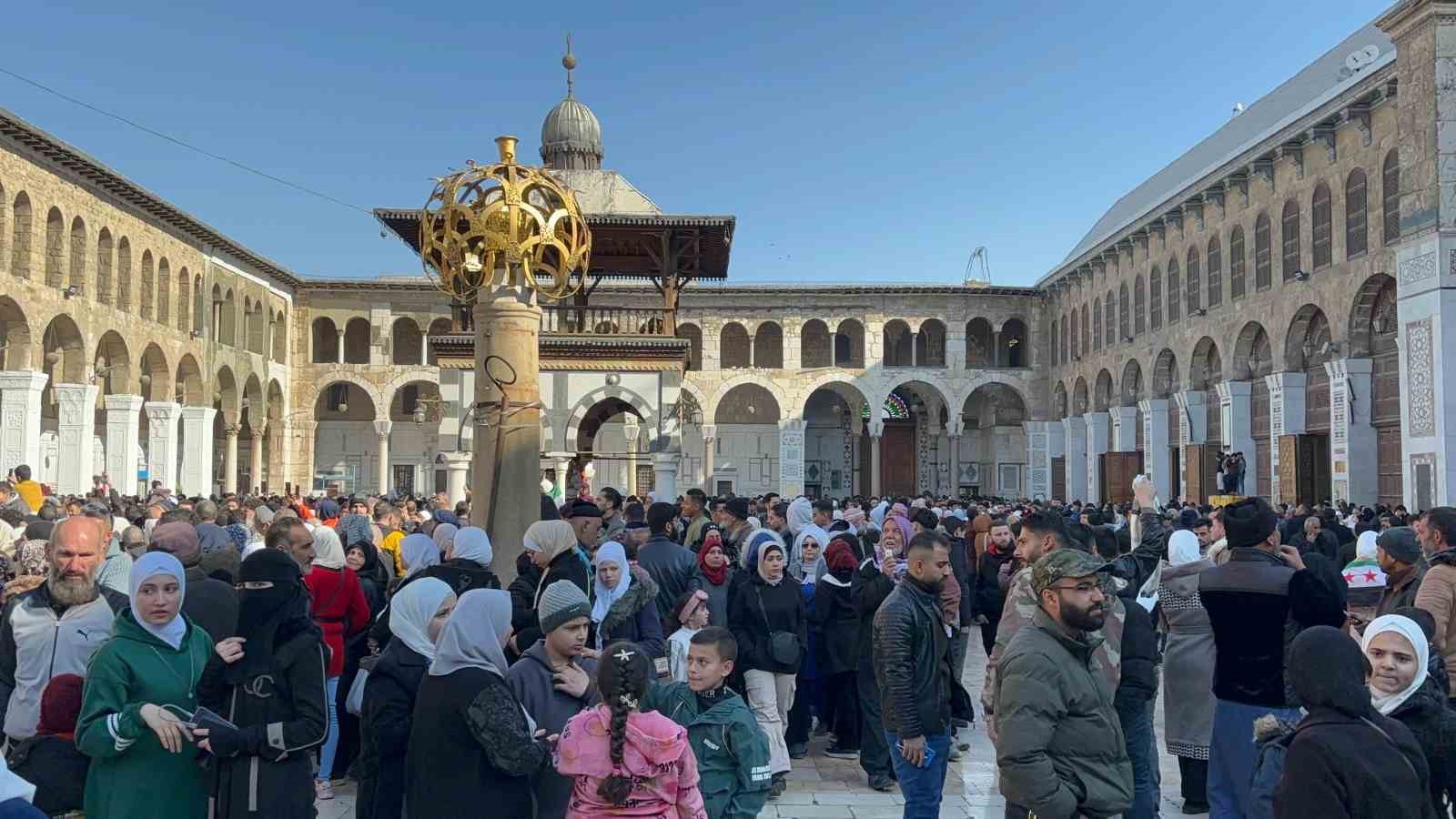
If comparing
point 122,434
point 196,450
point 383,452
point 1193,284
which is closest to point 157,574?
point 122,434

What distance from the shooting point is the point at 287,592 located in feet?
12.2

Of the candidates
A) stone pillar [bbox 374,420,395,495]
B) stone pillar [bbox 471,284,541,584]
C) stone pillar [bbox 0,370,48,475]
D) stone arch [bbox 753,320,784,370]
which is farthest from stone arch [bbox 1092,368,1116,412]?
stone pillar [bbox 471,284,541,584]

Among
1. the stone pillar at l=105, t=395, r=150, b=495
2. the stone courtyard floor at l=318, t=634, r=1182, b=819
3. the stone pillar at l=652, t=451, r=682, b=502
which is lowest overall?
the stone courtyard floor at l=318, t=634, r=1182, b=819

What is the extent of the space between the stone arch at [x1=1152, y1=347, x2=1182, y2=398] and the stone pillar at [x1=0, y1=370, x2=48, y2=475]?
72.3 ft

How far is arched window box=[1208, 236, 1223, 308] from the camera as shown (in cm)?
2234

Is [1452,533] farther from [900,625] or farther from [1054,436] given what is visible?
[1054,436]

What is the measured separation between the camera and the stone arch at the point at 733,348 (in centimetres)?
3500

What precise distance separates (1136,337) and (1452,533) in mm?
22828

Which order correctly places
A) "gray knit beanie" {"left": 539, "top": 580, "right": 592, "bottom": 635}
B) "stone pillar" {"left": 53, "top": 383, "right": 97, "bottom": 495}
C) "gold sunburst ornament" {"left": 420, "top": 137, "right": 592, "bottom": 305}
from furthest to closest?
"stone pillar" {"left": 53, "top": 383, "right": 97, "bottom": 495}, "gold sunburst ornament" {"left": 420, "top": 137, "right": 592, "bottom": 305}, "gray knit beanie" {"left": 539, "top": 580, "right": 592, "bottom": 635}

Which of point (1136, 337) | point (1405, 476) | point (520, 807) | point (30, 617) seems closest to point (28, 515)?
point (30, 617)

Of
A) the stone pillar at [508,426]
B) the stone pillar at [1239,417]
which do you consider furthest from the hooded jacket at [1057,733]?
the stone pillar at [1239,417]

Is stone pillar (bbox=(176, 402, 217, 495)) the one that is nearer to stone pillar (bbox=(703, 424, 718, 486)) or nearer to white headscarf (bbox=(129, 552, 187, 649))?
stone pillar (bbox=(703, 424, 718, 486))

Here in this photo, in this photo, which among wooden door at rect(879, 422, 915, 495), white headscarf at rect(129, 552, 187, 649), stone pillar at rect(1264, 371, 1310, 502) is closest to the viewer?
white headscarf at rect(129, 552, 187, 649)

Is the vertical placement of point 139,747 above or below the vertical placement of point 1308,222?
below
